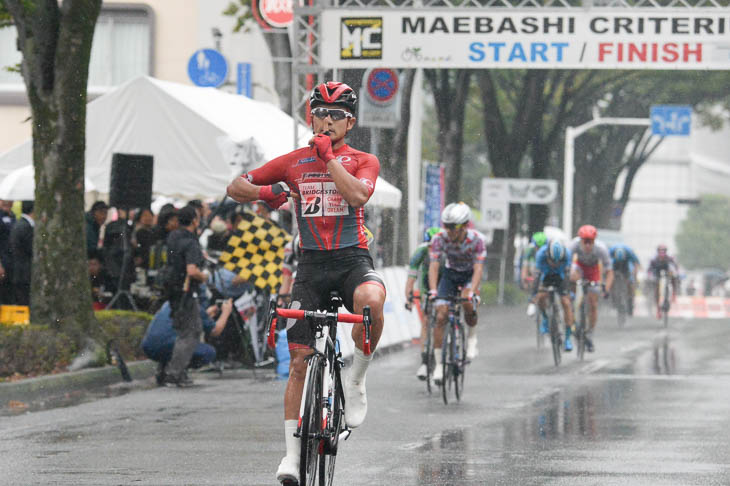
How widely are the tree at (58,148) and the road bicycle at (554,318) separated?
6157 millimetres

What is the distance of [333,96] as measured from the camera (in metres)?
7.20

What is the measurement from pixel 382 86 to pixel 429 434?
11.3 metres

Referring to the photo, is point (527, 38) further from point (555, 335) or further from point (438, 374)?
point (438, 374)

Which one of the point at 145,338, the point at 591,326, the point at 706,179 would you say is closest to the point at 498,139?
the point at 591,326

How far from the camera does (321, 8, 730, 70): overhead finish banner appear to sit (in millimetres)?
18984

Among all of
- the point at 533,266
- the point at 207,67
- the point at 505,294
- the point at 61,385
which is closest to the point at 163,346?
the point at 61,385

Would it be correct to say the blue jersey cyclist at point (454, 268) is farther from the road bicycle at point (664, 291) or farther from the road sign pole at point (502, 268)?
the road sign pole at point (502, 268)

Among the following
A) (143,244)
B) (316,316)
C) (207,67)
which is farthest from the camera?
(207,67)

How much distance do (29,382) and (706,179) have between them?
143 meters

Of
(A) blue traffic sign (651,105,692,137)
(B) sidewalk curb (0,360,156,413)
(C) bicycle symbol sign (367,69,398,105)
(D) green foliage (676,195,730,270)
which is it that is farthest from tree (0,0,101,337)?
(D) green foliage (676,195,730,270)

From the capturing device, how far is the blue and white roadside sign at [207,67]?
82.5 feet

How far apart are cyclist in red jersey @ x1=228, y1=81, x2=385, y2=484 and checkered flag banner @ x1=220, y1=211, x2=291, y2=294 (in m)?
9.22

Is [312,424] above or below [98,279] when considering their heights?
below

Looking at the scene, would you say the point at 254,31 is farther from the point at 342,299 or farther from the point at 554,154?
the point at 342,299
